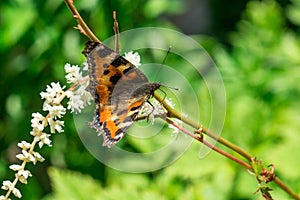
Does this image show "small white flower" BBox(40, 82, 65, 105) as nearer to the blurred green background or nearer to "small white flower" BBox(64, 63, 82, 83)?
"small white flower" BBox(64, 63, 82, 83)

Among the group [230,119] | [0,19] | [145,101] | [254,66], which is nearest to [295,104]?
[254,66]

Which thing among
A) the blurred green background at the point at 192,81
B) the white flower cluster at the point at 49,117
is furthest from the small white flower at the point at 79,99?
the blurred green background at the point at 192,81

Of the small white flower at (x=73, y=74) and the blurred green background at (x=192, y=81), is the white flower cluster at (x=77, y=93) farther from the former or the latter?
the blurred green background at (x=192, y=81)

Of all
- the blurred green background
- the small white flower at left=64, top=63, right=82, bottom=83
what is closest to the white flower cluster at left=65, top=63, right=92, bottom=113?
the small white flower at left=64, top=63, right=82, bottom=83

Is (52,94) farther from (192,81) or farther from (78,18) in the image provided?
(192,81)

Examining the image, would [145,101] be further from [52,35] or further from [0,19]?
[0,19]

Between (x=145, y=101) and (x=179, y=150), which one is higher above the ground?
(x=179, y=150)
